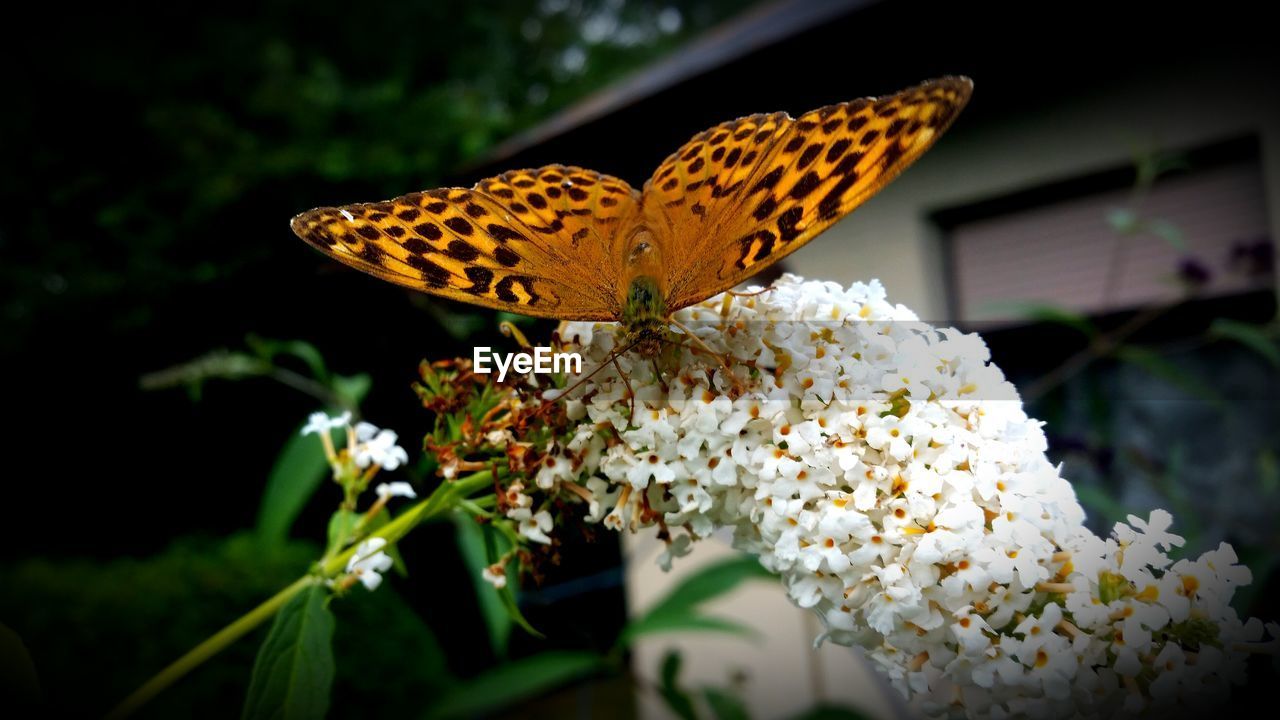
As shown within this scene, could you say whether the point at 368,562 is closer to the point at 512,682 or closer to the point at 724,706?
the point at 512,682

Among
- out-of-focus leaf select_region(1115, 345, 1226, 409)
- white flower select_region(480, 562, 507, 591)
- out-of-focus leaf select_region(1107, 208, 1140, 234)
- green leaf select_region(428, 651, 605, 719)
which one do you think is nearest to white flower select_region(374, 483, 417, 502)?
white flower select_region(480, 562, 507, 591)

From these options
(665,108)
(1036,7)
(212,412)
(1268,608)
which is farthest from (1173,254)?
(212,412)

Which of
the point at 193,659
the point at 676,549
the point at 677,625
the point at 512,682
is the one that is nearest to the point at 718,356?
the point at 676,549

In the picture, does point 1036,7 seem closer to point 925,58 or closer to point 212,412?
point 925,58

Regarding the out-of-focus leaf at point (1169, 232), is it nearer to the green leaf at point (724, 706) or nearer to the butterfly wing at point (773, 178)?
the butterfly wing at point (773, 178)

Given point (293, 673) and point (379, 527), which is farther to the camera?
point (379, 527)
